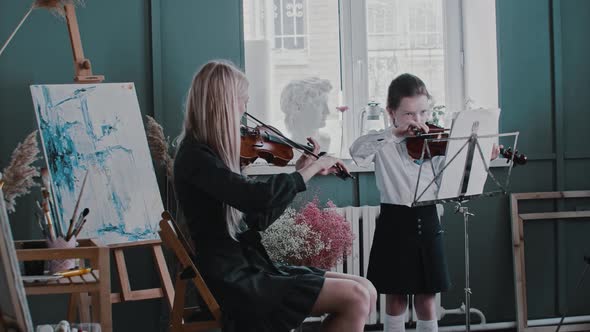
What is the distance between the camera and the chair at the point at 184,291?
222 centimetres

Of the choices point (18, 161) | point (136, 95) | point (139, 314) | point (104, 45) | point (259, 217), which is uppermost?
point (104, 45)

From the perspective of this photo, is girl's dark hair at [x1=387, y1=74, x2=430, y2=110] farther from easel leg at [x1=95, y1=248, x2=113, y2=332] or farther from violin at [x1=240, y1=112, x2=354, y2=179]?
easel leg at [x1=95, y1=248, x2=113, y2=332]

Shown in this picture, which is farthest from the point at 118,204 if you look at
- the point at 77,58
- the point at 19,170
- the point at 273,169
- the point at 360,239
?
the point at 360,239

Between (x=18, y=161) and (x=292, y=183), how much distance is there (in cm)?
98

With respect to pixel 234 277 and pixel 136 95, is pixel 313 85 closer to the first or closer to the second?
pixel 136 95

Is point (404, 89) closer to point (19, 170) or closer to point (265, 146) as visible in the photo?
point (265, 146)

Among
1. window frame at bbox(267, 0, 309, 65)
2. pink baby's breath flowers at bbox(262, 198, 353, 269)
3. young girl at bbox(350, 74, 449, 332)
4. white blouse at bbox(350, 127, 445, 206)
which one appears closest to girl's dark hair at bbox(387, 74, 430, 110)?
young girl at bbox(350, 74, 449, 332)

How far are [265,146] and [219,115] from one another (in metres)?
0.36

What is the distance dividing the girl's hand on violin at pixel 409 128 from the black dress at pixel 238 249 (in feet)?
2.15

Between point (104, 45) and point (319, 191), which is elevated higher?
point (104, 45)

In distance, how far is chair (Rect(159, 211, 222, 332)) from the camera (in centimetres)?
222

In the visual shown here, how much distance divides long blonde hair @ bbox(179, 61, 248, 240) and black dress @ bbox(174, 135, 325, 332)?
0.03m

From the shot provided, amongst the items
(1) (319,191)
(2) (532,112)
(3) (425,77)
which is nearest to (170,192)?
(1) (319,191)

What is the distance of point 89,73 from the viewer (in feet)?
10.0
